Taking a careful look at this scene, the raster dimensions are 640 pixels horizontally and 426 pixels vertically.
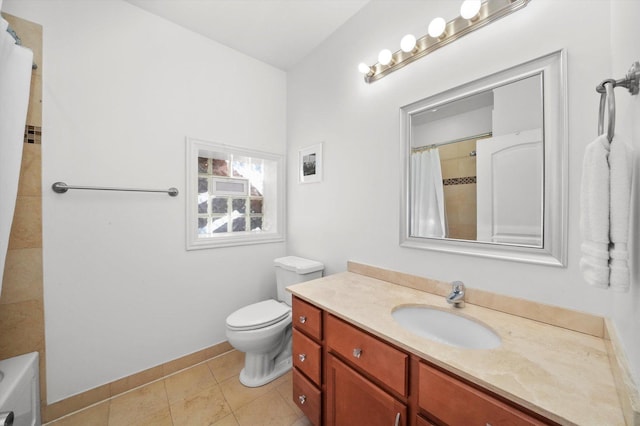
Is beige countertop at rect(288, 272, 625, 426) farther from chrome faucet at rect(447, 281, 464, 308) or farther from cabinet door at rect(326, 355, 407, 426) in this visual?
cabinet door at rect(326, 355, 407, 426)

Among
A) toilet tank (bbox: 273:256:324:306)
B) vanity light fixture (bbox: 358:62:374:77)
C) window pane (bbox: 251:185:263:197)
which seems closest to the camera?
vanity light fixture (bbox: 358:62:374:77)

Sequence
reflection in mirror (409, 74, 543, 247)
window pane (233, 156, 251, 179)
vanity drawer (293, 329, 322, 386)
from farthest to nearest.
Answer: window pane (233, 156, 251, 179) → vanity drawer (293, 329, 322, 386) → reflection in mirror (409, 74, 543, 247)

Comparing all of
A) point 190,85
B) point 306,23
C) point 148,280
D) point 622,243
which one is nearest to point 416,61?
point 306,23

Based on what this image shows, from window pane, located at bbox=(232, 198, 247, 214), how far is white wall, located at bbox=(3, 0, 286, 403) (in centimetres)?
45

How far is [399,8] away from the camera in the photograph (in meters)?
1.42

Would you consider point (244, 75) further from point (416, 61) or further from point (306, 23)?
point (416, 61)

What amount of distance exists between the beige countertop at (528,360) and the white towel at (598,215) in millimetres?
286

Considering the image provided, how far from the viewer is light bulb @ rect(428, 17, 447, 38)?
1167mm

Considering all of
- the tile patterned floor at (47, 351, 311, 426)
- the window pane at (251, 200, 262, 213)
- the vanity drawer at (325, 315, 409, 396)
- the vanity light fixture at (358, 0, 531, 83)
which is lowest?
the tile patterned floor at (47, 351, 311, 426)

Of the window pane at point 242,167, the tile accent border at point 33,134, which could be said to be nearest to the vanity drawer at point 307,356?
the window pane at point 242,167

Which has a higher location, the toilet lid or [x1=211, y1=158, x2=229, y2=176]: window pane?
[x1=211, y1=158, x2=229, y2=176]: window pane

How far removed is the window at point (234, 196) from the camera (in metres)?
1.98

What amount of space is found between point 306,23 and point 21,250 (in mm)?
2266

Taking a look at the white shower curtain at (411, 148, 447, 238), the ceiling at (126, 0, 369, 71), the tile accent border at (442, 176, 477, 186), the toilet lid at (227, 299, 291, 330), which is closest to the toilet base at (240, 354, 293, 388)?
the toilet lid at (227, 299, 291, 330)
